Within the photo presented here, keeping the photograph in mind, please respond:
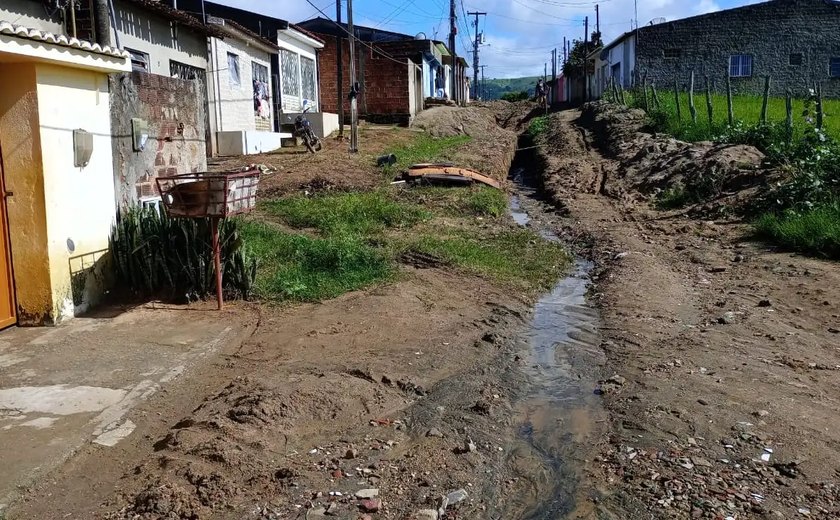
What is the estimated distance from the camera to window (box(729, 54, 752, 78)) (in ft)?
119

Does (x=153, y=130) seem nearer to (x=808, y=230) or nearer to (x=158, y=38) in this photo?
(x=808, y=230)

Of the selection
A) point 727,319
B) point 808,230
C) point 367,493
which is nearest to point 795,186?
point 808,230

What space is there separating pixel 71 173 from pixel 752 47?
1440 inches

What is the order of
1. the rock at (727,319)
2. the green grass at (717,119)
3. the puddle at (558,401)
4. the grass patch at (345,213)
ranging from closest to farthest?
the puddle at (558,401)
the rock at (727,319)
the grass patch at (345,213)
the green grass at (717,119)

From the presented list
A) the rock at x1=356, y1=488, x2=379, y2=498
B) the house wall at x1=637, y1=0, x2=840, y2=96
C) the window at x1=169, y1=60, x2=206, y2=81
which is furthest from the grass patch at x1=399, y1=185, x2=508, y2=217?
the house wall at x1=637, y1=0, x2=840, y2=96

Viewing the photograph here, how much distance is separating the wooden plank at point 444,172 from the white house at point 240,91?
4681 mm

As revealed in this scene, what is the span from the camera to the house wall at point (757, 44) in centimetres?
3527

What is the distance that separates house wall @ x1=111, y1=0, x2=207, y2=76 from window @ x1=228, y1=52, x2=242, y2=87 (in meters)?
1.20

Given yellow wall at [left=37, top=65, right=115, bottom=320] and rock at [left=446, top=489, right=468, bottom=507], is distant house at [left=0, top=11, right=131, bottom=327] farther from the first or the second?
rock at [left=446, top=489, right=468, bottom=507]

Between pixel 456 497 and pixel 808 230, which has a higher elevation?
pixel 808 230

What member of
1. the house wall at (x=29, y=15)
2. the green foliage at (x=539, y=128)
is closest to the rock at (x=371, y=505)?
the house wall at (x=29, y=15)

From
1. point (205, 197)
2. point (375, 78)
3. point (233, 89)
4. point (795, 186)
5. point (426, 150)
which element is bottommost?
point (795, 186)

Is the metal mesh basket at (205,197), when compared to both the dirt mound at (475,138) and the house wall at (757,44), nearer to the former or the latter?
the dirt mound at (475,138)

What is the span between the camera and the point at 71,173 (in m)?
6.59
